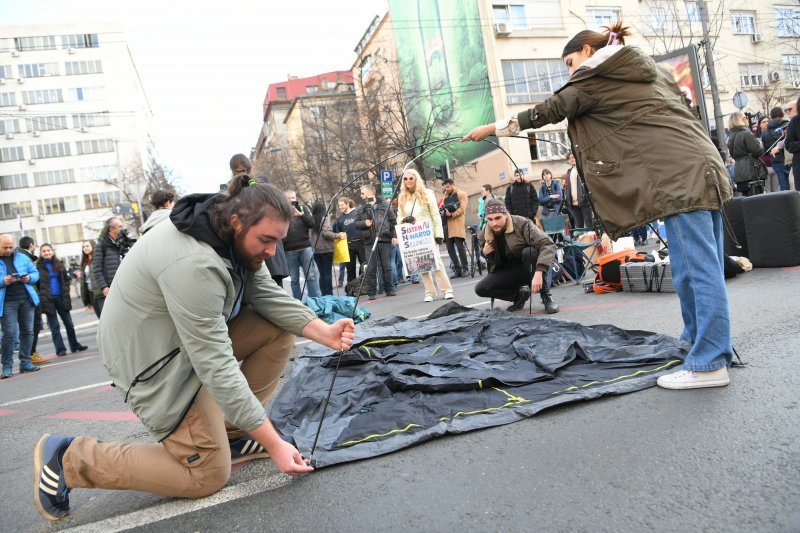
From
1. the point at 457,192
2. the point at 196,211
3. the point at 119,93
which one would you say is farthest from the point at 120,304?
the point at 119,93

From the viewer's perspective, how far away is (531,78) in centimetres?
3300

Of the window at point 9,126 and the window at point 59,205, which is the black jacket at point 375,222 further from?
the window at point 9,126

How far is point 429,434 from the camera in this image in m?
2.93

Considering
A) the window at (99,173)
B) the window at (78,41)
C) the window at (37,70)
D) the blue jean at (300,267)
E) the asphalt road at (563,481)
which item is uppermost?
the window at (78,41)

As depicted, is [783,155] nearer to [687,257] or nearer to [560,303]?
[560,303]

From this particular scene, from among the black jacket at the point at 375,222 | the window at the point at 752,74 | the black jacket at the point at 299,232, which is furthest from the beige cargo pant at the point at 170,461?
the window at the point at 752,74

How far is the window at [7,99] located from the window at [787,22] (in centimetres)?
7168

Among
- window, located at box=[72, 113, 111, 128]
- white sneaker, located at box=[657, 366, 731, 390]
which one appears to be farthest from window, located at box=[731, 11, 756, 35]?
window, located at box=[72, 113, 111, 128]

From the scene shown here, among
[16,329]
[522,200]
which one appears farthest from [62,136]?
[522,200]

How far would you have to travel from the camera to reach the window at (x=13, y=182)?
208 feet

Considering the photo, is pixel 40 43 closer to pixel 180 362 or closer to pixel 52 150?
pixel 52 150

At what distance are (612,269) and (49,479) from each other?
21.2 ft

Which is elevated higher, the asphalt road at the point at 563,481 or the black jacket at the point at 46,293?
the black jacket at the point at 46,293

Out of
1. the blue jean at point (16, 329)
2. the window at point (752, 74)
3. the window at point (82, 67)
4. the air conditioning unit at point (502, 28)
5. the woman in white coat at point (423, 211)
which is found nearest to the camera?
the blue jean at point (16, 329)
